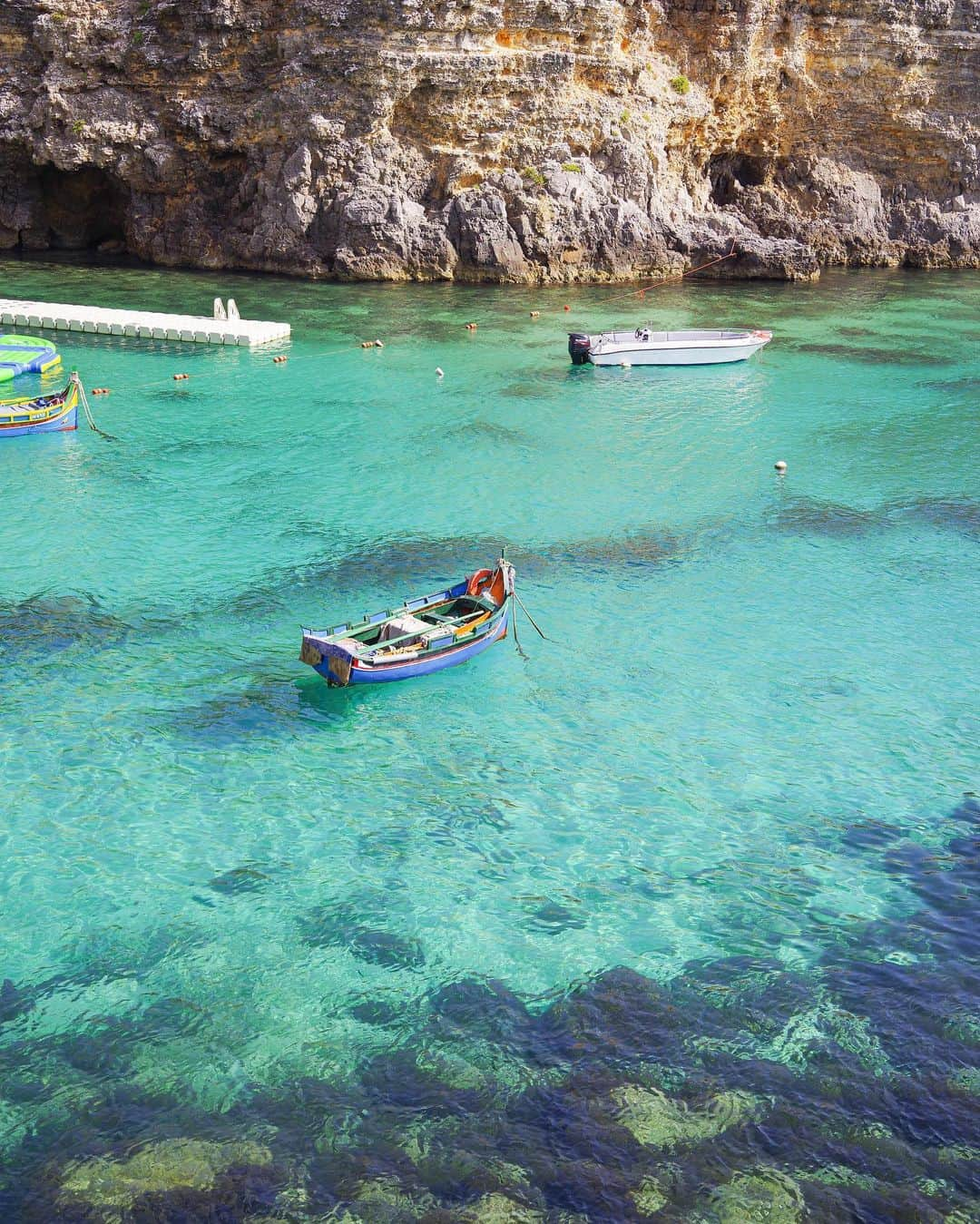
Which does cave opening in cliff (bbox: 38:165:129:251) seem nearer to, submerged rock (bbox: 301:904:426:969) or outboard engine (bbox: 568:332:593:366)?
outboard engine (bbox: 568:332:593:366)

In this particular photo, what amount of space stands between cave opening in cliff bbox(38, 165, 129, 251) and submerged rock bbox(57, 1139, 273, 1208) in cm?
5893

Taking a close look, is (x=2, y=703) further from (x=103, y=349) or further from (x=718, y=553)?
(x=103, y=349)

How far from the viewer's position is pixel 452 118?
5706 centimetres

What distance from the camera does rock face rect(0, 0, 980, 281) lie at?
56469 millimetres

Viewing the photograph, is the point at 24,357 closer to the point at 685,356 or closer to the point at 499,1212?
the point at 685,356

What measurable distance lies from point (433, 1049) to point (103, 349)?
3853 cm

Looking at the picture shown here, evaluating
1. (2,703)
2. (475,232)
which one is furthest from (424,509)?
(475,232)

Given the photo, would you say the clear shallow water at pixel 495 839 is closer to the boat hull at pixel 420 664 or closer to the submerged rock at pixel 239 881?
the submerged rock at pixel 239 881

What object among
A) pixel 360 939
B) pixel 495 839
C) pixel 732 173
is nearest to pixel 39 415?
pixel 495 839

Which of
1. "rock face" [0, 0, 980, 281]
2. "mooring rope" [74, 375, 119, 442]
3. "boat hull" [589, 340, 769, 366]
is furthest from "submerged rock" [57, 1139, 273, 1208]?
"rock face" [0, 0, 980, 281]

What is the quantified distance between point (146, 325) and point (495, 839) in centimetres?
3649

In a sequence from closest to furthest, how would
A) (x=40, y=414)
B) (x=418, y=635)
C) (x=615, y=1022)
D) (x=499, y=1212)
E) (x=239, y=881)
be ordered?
(x=499, y=1212) < (x=615, y=1022) < (x=239, y=881) < (x=418, y=635) < (x=40, y=414)

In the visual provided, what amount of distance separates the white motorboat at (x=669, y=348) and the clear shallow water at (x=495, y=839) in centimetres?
1007

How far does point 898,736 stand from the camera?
21.3m
